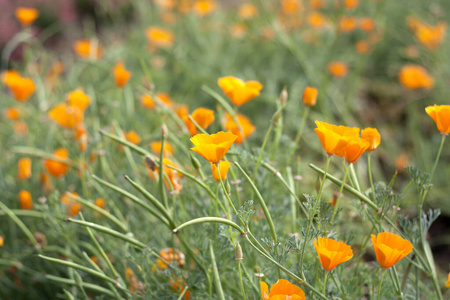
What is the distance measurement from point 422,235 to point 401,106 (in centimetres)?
172

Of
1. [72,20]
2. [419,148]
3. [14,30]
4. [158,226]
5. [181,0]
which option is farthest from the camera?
[72,20]

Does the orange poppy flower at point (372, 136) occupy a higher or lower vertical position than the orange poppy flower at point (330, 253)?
higher

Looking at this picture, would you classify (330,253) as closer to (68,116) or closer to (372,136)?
(372,136)

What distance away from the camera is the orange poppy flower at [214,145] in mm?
619

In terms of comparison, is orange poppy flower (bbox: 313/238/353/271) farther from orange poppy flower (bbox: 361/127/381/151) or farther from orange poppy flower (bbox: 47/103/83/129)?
orange poppy flower (bbox: 47/103/83/129)

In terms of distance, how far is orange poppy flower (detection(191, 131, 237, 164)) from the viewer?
62cm

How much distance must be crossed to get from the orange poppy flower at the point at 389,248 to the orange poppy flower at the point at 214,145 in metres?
0.24

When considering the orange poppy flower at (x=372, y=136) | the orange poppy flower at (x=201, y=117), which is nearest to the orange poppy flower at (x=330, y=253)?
the orange poppy flower at (x=372, y=136)

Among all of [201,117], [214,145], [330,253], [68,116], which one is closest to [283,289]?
[330,253]

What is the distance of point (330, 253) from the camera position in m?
0.59

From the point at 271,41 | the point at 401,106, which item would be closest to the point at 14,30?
the point at 271,41

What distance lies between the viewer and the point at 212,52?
227cm

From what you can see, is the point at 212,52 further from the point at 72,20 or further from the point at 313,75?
Result: the point at 72,20

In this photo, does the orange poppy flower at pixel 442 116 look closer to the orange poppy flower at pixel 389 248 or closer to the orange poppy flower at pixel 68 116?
the orange poppy flower at pixel 389 248
